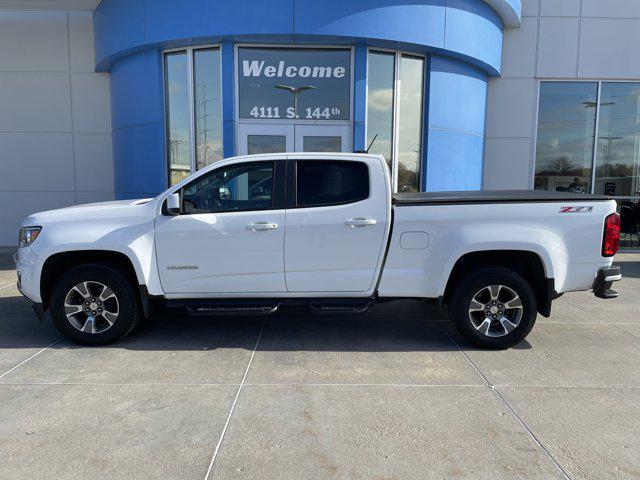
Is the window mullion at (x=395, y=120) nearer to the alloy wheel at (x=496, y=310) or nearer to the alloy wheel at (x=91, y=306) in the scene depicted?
the alloy wheel at (x=496, y=310)

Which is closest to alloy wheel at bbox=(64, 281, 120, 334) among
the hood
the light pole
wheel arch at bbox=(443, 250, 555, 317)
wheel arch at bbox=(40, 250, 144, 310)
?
wheel arch at bbox=(40, 250, 144, 310)

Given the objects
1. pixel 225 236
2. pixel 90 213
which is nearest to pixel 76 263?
pixel 90 213

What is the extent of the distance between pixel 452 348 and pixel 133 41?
8.54m

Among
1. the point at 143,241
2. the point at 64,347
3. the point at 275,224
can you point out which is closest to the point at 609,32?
the point at 275,224

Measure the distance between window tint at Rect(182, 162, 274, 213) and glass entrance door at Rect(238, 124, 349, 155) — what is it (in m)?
4.63

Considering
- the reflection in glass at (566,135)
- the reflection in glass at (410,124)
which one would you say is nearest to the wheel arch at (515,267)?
the reflection in glass at (410,124)

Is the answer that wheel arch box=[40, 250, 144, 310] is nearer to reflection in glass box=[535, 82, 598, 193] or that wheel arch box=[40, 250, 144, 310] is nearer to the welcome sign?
the welcome sign

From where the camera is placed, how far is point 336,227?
189 inches

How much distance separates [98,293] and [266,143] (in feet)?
17.7

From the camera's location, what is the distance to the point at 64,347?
500 centimetres

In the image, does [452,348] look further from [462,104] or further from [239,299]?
[462,104]

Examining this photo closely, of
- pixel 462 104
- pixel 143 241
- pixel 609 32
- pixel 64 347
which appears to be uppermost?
pixel 609 32

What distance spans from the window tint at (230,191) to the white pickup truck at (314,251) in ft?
0.04

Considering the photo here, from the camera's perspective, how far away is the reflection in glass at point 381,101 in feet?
31.6
